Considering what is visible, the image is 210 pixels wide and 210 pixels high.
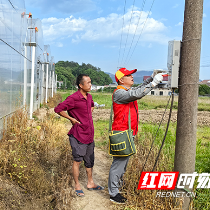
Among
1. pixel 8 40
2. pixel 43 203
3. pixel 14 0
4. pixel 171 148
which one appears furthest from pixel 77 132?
pixel 14 0

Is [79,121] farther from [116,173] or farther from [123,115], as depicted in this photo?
[116,173]

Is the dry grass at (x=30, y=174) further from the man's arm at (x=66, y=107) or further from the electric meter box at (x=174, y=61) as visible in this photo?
the electric meter box at (x=174, y=61)

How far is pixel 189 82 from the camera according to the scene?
2729 millimetres

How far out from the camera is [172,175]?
293cm

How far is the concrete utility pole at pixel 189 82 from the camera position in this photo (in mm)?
2688

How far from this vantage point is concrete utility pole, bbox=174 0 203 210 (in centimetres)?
269

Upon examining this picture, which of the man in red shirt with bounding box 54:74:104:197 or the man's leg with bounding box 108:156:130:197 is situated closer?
the man's leg with bounding box 108:156:130:197

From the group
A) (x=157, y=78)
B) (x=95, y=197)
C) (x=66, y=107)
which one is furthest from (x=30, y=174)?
(x=157, y=78)

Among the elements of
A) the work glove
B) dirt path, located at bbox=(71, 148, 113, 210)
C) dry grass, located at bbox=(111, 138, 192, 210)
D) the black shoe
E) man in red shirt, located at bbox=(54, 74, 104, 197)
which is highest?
the work glove

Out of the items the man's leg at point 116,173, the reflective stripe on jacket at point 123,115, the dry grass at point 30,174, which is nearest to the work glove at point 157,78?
the reflective stripe on jacket at point 123,115

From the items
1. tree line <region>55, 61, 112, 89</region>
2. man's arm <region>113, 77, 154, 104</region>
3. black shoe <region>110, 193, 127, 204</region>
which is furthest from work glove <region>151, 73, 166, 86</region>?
tree line <region>55, 61, 112, 89</region>

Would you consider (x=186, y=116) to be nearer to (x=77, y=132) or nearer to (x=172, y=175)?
(x=172, y=175)

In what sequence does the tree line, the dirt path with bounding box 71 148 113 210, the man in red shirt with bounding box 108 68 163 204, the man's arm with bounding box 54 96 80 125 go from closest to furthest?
the man in red shirt with bounding box 108 68 163 204 < the dirt path with bounding box 71 148 113 210 < the man's arm with bounding box 54 96 80 125 < the tree line

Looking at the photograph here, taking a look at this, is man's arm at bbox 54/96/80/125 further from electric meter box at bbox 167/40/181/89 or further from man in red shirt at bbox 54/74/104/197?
electric meter box at bbox 167/40/181/89
